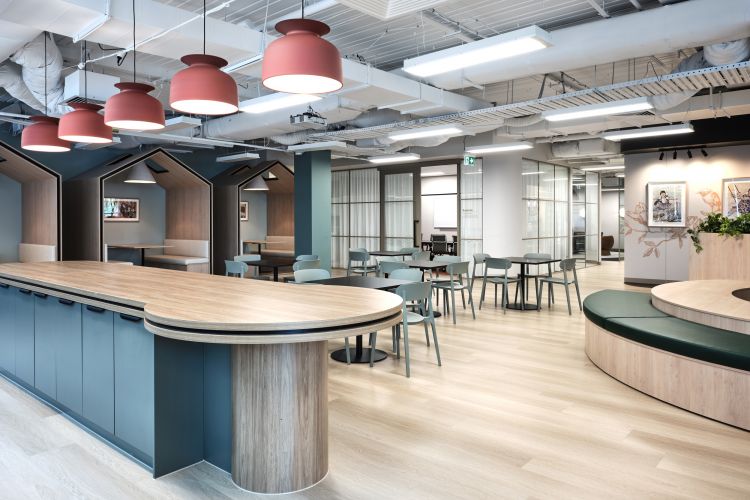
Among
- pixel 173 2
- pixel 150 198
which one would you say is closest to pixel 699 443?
pixel 173 2

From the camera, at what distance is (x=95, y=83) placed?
241 inches

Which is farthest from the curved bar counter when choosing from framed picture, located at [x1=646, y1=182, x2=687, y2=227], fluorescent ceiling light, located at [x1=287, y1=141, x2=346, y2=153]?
framed picture, located at [x1=646, y1=182, x2=687, y2=227]

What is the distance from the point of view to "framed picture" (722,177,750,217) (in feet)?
32.6

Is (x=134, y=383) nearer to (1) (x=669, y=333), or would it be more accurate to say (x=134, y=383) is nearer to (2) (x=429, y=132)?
(1) (x=669, y=333)

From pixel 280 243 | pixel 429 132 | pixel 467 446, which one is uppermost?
pixel 429 132

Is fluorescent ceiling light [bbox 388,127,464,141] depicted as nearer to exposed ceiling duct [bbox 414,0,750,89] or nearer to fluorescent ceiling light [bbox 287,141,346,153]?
fluorescent ceiling light [bbox 287,141,346,153]

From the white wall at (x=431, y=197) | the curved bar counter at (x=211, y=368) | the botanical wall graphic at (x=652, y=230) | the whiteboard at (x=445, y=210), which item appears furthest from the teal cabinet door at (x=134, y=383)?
the white wall at (x=431, y=197)

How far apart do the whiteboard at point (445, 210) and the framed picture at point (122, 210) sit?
9332mm

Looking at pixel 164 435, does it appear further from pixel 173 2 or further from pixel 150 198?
pixel 150 198

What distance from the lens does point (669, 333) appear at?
13.8 feet

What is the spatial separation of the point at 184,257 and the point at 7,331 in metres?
7.05

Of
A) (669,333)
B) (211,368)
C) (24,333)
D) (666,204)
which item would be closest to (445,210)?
(666,204)

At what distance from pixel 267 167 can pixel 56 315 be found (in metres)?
9.29

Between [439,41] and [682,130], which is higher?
[439,41]
